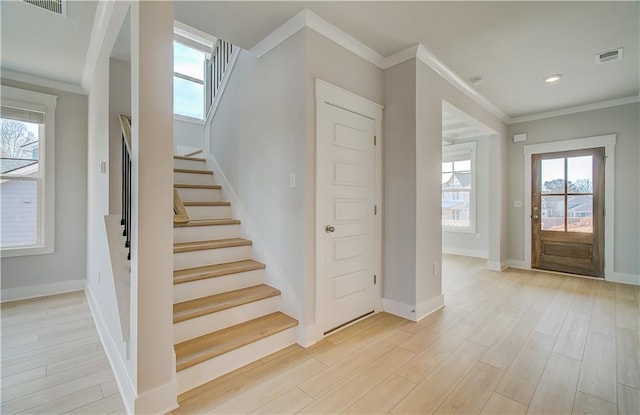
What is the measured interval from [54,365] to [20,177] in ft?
9.03


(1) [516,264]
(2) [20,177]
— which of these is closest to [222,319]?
(2) [20,177]

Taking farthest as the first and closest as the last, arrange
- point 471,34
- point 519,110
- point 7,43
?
point 519,110 → point 7,43 → point 471,34

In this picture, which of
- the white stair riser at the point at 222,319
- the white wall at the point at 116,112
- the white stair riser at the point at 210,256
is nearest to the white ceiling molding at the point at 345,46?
the white wall at the point at 116,112

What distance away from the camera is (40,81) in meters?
3.54

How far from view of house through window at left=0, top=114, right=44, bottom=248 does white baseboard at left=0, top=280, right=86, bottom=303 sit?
539 millimetres

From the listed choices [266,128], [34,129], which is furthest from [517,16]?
[34,129]

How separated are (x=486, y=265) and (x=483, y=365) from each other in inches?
145

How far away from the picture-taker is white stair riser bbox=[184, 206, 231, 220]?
3.10 meters

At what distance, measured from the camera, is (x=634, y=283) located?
4047mm

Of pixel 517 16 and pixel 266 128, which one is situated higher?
pixel 517 16

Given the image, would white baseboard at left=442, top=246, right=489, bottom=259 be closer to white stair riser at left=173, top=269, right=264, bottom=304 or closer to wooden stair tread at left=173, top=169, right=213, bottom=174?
white stair riser at left=173, top=269, right=264, bottom=304

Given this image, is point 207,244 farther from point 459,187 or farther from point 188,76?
point 459,187

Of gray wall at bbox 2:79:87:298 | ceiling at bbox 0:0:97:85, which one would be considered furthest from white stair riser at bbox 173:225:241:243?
gray wall at bbox 2:79:87:298

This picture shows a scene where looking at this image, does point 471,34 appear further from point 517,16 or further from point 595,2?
point 595,2
